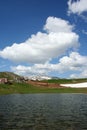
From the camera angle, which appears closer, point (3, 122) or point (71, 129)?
point (71, 129)

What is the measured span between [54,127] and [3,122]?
34.6 feet

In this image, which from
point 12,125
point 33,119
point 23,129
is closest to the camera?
point 23,129

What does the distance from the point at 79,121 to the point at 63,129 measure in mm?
9375

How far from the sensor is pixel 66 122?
177ft

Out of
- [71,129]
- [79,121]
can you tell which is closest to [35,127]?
[71,129]

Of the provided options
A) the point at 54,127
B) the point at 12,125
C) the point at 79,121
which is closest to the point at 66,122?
the point at 79,121

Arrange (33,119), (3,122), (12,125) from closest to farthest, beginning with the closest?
(12,125) → (3,122) → (33,119)

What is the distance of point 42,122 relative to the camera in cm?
5366

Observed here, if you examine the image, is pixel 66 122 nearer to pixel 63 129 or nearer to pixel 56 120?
pixel 56 120

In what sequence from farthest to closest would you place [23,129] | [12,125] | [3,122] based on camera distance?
[3,122], [12,125], [23,129]

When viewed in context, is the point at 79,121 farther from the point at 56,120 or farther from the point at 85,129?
the point at 85,129

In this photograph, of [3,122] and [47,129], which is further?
[3,122]

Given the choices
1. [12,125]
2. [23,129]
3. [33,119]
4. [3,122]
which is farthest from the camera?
[33,119]

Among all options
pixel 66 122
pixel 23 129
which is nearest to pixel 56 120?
pixel 66 122
